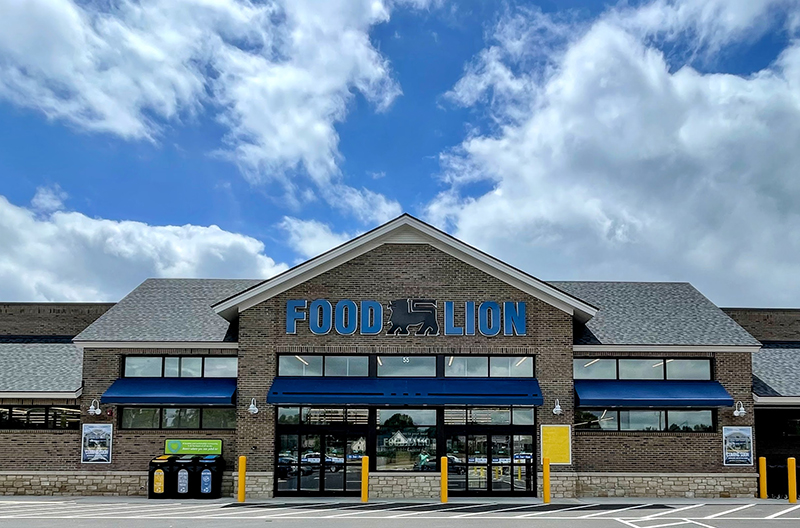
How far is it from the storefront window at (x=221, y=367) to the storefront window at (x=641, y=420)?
11.7 metres

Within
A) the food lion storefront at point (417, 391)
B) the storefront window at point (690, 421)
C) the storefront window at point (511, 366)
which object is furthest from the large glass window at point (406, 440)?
the storefront window at point (690, 421)

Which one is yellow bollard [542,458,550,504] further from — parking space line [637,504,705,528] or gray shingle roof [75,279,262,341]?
gray shingle roof [75,279,262,341]

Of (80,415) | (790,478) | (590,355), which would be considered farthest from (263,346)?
(790,478)

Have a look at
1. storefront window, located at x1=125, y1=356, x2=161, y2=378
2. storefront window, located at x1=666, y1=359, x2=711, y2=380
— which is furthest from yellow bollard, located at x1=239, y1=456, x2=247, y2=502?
storefront window, located at x1=666, y1=359, x2=711, y2=380

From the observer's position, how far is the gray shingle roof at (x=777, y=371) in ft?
74.9

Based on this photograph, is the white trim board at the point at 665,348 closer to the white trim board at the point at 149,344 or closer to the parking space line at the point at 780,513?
the parking space line at the point at 780,513

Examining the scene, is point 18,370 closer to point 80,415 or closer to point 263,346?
point 80,415

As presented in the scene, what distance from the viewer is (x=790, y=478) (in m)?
21.1

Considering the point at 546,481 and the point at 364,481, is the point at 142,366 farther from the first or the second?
the point at 546,481

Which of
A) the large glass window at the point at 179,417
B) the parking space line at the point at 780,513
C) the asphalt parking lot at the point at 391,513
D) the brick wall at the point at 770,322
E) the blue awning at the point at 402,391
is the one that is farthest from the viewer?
the brick wall at the point at 770,322

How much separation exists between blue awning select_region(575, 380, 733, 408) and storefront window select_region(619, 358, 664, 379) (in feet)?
0.65

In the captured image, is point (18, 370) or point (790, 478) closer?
point (790, 478)

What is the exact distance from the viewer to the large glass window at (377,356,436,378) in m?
22.1

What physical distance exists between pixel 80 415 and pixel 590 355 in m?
15.4
